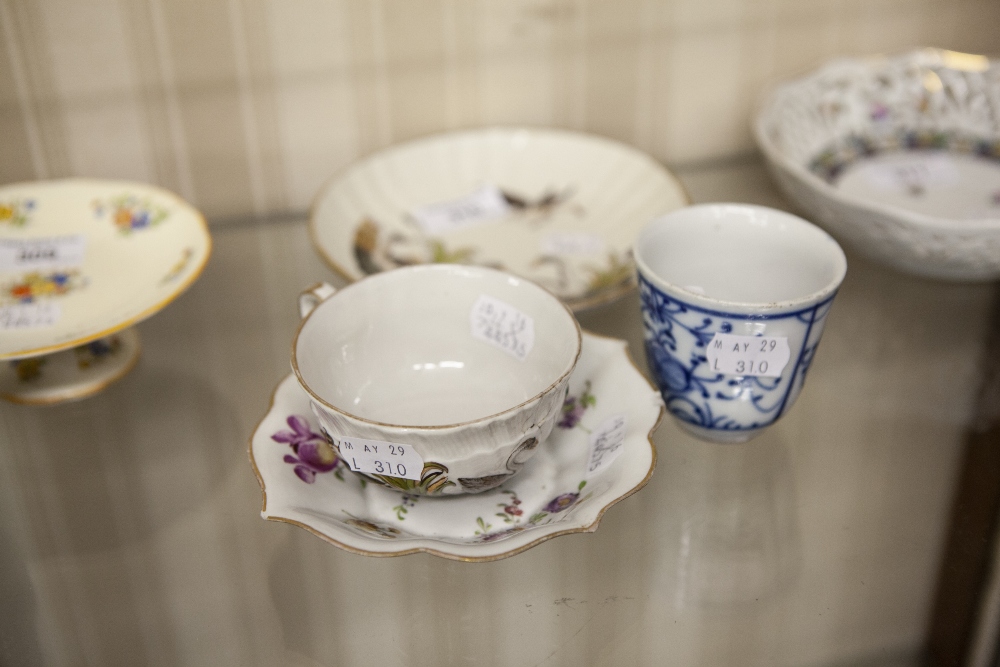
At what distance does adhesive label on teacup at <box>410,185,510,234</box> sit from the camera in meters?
0.90

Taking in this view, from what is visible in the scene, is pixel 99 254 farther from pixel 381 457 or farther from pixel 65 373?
pixel 381 457

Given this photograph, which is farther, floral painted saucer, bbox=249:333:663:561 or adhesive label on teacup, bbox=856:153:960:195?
adhesive label on teacup, bbox=856:153:960:195

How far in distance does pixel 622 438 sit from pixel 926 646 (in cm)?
23

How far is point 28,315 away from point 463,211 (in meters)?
0.39

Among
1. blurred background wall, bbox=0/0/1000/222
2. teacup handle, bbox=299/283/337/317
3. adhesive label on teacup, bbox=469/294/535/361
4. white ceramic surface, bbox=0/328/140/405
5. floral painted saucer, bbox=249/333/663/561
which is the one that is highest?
blurred background wall, bbox=0/0/1000/222

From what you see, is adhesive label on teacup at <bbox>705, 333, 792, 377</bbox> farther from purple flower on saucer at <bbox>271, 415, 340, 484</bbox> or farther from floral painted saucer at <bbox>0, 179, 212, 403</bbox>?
floral painted saucer at <bbox>0, 179, 212, 403</bbox>

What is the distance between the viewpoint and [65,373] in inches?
29.5

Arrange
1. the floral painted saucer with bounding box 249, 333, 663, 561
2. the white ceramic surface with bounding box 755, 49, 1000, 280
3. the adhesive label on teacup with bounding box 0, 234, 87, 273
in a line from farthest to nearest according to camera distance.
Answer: the white ceramic surface with bounding box 755, 49, 1000, 280 → the adhesive label on teacup with bounding box 0, 234, 87, 273 → the floral painted saucer with bounding box 249, 333, 663, 561

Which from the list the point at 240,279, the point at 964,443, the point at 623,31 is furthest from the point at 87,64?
the point at 964,443

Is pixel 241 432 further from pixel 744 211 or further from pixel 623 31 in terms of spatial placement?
pixel 623 31

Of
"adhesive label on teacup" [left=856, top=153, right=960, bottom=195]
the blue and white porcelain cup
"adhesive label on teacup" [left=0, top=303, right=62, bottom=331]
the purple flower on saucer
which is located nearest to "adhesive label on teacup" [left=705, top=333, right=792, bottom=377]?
the blue and white porcelain cup

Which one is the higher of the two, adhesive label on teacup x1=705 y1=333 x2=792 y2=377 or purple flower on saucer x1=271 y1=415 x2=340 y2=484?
adhesive label on teacup x1=705 y1=333 x2=792 y2=377

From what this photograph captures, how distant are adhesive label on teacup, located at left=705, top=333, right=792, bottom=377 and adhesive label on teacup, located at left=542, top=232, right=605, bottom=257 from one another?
263 mm

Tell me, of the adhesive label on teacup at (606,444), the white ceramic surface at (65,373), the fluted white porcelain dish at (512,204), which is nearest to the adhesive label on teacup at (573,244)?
the fluted white porcelain dish at (512,204)
